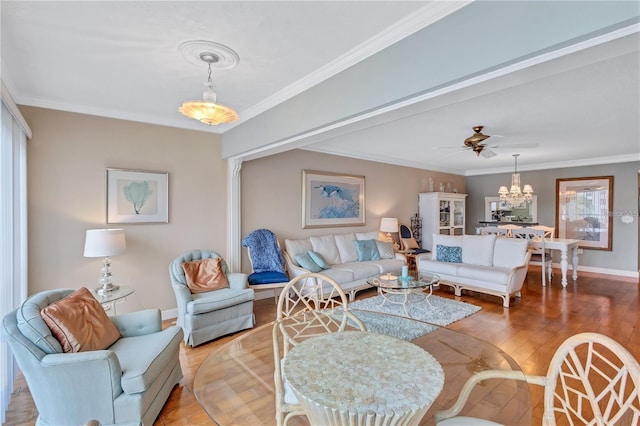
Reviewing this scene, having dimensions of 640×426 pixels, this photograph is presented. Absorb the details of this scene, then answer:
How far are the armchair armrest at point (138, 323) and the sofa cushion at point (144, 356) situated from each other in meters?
0.07

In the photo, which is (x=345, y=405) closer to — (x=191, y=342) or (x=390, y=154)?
(x=191, y=342)

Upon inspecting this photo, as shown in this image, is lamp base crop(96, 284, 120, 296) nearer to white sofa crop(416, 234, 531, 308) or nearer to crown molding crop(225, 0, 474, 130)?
crown molding crop(225, 0, 474, 130)

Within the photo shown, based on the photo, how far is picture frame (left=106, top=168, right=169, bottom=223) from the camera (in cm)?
340

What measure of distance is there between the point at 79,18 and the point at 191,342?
270 centimetres

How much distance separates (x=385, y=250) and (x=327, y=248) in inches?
45.1

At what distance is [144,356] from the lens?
1.94 metres

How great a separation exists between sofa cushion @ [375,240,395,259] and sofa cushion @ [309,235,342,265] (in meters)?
0.82

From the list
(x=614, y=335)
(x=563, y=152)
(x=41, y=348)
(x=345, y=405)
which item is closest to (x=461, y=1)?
(x=345, y=405)

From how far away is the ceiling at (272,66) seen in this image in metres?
1.62

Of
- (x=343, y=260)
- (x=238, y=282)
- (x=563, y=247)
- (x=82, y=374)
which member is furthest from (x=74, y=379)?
(x=563, y=247)

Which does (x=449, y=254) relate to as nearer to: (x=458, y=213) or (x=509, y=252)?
(x=509, y=252)

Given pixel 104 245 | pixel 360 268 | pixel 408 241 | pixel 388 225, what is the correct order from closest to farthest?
pixel 104 245 < pixel 360 268 < pixel 388 225 < pixel 408 241

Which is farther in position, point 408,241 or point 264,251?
point 408,241

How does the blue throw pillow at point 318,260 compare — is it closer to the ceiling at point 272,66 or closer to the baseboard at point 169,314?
the ceiling at point 272,66
